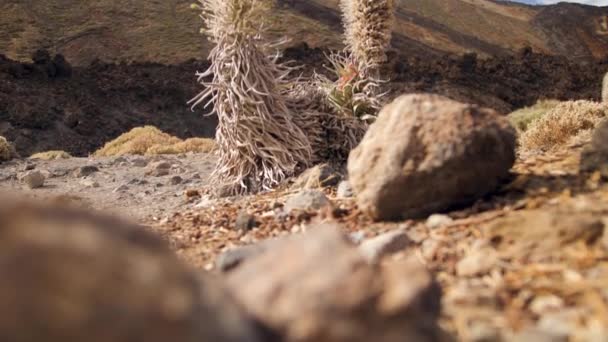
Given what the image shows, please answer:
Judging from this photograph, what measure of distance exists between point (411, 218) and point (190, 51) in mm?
22445

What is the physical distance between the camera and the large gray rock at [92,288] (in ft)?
2.72

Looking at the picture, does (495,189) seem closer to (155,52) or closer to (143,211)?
(143,211)

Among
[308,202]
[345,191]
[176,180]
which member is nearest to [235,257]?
[308,202]

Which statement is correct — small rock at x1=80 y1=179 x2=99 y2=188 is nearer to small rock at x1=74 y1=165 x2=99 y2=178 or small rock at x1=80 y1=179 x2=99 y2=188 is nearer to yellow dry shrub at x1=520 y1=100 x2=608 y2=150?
small rock at x1=74 y1=165 x2=99 y2=178

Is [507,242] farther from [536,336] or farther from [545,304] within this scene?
[536,336]

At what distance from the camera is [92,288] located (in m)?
0.86

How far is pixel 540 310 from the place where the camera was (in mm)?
1611

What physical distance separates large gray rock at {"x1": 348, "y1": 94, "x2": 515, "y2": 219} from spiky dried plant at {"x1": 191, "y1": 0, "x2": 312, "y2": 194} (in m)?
1.73

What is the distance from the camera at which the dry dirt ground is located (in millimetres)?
1577

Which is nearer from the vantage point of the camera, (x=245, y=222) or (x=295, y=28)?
(x=245, y=222)

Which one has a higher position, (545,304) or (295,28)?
(545,304)

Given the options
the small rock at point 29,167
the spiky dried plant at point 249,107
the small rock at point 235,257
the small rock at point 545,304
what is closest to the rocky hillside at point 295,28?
the small rock at point 29,167

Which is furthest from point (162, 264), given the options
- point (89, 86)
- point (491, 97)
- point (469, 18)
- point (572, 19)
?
point (572, 19)

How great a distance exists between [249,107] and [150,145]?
8.31m
